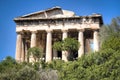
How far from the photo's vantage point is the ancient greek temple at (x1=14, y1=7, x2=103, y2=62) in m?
62.1

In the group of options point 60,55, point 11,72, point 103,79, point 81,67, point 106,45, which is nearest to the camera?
point 103,79

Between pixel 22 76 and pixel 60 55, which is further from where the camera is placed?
pixel 60 55

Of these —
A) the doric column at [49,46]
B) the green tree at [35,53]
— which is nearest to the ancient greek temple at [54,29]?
the doric column at [49,46]

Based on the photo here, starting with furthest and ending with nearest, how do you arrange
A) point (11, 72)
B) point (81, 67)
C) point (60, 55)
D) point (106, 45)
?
point (60, 55) → point (106, 45) → point (11, 72) → point (81, 67)

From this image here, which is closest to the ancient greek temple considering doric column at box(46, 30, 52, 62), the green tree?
Result: doric column at box(46, 30, 52, 62)

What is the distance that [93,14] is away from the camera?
62.4m

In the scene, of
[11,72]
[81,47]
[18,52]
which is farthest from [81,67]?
[18,52]

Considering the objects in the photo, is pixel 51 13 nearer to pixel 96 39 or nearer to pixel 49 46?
pixel 49 46

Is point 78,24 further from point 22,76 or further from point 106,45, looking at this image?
point 22,76

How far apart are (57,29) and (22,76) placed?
864 inches

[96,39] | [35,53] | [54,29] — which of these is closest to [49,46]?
[54,29]

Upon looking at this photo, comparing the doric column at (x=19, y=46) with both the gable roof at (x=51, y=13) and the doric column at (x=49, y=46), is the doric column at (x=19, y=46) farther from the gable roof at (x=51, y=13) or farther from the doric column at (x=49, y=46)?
the doric column at (x=49, y=46)

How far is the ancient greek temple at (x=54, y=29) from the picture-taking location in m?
62.1

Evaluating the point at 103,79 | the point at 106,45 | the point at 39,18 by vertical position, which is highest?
the point at 39,18
